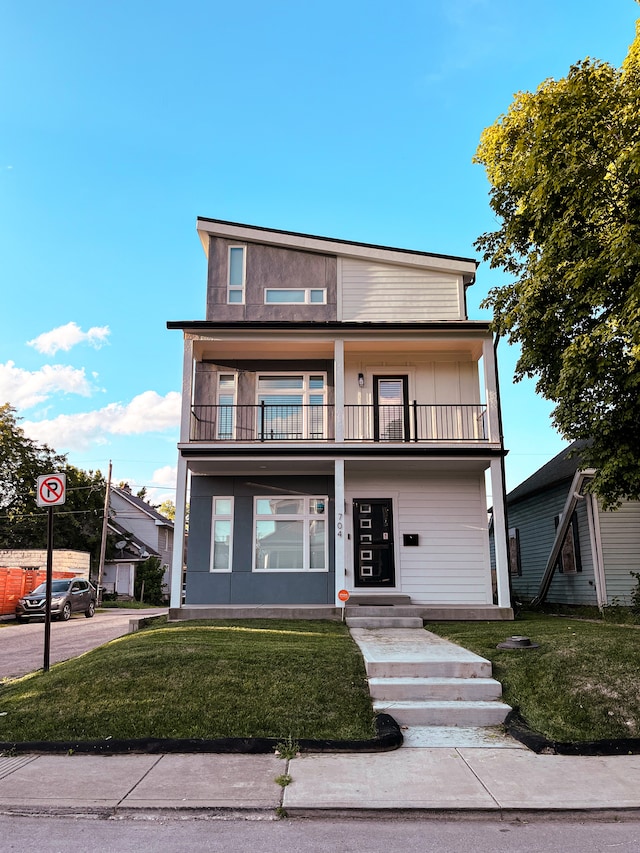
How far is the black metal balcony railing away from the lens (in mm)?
14477

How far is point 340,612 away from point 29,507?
99.5 ft

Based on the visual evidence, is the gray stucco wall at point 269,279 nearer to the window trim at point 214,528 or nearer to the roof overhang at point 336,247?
the roof overhang at point 336,247

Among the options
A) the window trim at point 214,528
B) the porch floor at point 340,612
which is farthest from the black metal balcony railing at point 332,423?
the porch floor at point 340,612

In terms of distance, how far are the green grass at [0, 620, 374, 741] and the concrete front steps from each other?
0.24m

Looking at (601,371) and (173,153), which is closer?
(601,371)

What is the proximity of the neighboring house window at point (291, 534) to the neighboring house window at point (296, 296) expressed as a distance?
484 cm

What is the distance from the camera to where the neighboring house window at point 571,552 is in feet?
51.4

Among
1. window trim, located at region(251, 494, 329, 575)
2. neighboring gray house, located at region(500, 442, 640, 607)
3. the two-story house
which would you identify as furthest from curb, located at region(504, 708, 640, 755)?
window trim, located at region(251, 494, 329, 575)

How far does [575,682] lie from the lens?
6.09 m

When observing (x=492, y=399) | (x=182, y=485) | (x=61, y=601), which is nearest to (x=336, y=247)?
(x=492, y=399)

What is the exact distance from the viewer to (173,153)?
1340 centimetres

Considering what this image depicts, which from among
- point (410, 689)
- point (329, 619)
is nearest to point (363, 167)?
point (329, 619)

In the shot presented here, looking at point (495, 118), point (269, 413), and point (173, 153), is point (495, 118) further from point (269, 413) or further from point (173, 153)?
point (269, 413)

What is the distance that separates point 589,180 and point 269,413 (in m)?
8.29
